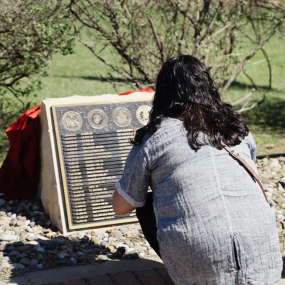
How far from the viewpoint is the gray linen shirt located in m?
2.40

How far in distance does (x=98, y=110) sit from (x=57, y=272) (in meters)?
1.42

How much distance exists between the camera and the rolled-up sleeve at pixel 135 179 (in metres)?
2.52

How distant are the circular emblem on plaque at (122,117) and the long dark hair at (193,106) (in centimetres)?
162

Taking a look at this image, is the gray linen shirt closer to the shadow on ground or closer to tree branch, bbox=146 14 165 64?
the shadow on ground

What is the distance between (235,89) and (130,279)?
866cm

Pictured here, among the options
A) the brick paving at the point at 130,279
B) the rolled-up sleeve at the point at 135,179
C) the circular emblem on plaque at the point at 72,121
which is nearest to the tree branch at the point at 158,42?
the circular emblem on plaque at the point at 72,121

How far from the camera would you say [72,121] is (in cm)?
410

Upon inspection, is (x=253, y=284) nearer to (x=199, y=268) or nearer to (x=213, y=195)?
(x=199, y=268)

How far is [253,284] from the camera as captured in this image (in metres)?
2.47

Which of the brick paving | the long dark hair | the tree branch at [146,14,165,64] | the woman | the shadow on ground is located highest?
the tree branch at [146,14,165,64]

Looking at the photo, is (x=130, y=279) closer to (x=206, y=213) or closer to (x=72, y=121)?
(x=206, y=213)

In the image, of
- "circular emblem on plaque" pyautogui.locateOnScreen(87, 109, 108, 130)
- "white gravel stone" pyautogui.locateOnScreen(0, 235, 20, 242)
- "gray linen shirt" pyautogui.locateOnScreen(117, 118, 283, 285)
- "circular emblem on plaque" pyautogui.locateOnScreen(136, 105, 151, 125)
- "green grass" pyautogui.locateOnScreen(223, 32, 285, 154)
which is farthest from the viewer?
"green grass" pyautogui.locateOnScreen(223, 32, 285, 154)

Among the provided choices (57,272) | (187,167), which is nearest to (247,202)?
(187,167)

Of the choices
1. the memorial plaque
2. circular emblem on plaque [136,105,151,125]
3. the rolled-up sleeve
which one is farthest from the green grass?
the rolled-up sleeve
